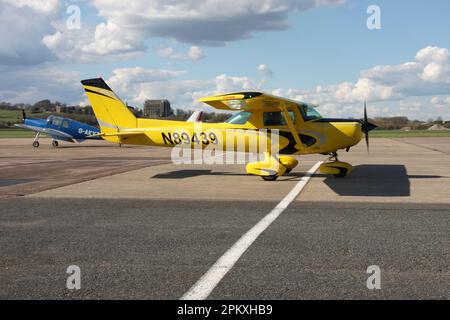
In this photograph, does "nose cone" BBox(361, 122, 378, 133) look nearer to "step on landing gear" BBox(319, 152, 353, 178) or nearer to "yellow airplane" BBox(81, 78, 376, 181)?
"yellow airplane" BBox(81, 78, 376, 181)

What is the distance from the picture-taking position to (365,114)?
43.9 feet

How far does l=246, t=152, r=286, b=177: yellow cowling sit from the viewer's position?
1302cm

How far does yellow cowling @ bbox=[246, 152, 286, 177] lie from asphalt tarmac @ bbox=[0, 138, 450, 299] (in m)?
0.82

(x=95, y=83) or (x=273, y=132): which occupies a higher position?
(x=95, y=83)

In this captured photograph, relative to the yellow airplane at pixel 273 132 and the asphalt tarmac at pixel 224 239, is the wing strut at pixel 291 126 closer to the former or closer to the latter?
the yellow airplane at pixel 273 132

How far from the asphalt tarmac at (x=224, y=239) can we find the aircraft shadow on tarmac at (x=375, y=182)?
86 millimetres

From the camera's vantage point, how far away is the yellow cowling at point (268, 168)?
1302 centimetres

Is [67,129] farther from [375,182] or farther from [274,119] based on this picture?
[375,182]

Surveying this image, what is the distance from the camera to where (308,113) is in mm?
13289

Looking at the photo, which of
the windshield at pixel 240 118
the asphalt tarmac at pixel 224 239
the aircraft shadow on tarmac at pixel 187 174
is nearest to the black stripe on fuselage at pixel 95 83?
the aircraft shadow on tarmac at pixel 187 174

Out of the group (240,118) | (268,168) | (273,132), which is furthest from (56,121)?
(268,168)

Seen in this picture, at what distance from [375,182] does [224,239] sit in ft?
25.5

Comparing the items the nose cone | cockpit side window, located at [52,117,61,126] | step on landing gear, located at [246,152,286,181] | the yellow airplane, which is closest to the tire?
the yellow airplane
